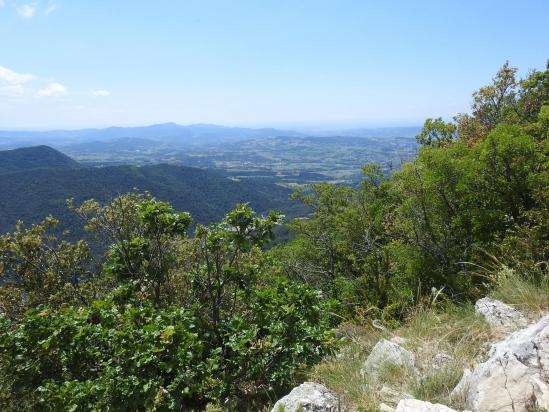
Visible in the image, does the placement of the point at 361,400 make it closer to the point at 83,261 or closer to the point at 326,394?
the point at 326,394

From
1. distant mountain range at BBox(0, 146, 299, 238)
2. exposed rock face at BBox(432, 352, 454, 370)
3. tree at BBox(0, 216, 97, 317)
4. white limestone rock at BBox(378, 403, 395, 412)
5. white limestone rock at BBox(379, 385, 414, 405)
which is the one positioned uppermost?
exposed rock face at BBox(432, 352, 454, 370)

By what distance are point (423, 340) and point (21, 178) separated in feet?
640

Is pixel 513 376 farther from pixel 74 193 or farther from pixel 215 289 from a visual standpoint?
pixel 74 193

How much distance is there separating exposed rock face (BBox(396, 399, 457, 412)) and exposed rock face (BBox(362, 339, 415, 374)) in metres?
0.76

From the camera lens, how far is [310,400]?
4164mm

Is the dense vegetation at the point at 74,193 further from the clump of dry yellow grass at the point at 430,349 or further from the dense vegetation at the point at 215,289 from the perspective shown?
the clump of dry yellow grass at the point at 430,349

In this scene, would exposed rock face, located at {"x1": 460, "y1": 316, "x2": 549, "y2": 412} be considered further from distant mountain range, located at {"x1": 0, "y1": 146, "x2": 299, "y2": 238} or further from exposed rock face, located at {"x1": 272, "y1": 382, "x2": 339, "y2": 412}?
distant mountain range, located at {"x1": 0, "y1": 146, "x2": 299, "y2": 238}

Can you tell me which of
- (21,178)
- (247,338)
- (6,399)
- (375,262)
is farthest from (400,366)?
(21,178)

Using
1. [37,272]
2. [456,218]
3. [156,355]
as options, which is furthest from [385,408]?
[37,272]

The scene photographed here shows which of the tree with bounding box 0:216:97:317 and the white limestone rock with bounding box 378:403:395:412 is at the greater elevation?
the white limestone rock with bounding box 378:403:395:412

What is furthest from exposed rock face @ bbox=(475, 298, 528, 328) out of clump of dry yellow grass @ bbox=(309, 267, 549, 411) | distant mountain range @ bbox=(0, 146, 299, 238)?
distant mountain range @ bbox=(0, 146, 299, 238)

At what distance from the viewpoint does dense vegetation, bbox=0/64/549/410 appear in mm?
4887

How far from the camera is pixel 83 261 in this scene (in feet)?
41.5

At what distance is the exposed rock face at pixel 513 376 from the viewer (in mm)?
3227
